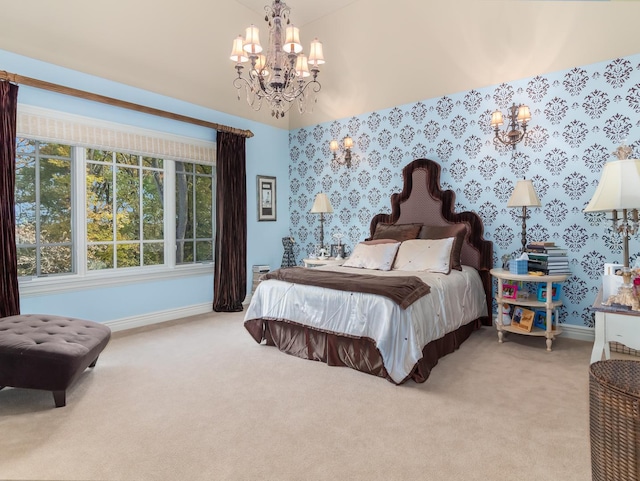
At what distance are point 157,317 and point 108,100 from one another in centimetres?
240

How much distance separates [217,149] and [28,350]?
3268 mm

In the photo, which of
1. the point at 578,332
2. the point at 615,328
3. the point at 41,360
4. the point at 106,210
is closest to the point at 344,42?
the point at 106,210

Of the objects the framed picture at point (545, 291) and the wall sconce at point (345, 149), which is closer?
the framed picture at point (545, 291)

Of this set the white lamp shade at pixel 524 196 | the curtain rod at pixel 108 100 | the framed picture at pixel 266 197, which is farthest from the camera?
the framed picture at pixel 266 197

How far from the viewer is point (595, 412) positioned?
4.53 feet

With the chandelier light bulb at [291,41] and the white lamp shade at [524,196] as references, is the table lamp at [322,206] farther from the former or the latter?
the chandelier light bulb at [291,41]

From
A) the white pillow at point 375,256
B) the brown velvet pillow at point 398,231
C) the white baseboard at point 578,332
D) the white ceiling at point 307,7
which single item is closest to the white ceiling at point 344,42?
the white ceiling at point 307,7

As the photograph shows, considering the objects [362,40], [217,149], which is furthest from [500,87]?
[217,149]

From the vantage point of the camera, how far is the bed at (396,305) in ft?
9.05

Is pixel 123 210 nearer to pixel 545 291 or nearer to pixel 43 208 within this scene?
pixel 43 208

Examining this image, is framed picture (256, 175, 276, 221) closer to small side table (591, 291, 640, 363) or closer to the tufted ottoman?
the tufted ottoman

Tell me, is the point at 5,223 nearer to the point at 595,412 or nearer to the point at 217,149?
the point at 217,149

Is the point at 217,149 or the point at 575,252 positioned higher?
the point at 217,149

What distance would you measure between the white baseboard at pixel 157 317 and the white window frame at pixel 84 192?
1.31 feet
